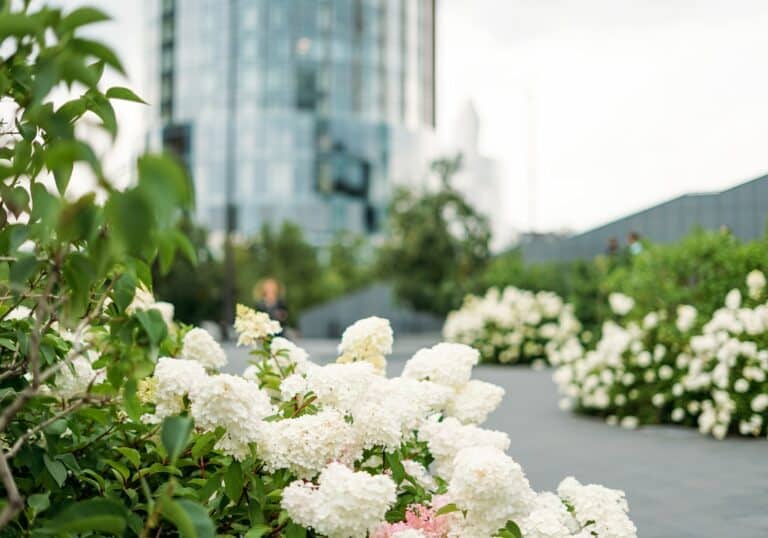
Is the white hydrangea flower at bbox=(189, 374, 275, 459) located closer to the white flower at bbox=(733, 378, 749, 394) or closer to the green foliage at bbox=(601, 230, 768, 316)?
the white flower at bbox=(733, 378, 749, 394)

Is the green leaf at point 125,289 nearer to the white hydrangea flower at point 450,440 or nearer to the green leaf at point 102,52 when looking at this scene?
the green leaf at point 102,52

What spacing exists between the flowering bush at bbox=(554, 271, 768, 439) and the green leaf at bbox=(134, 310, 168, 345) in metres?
6.85

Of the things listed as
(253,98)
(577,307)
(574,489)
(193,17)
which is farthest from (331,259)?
(574,489)

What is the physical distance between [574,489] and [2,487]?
2.02m

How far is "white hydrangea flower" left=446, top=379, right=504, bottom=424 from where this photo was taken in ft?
11.9

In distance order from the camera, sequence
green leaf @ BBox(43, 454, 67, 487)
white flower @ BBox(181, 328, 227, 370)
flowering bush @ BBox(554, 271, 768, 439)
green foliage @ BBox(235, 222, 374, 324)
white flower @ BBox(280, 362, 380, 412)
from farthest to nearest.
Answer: green foliage @ BBox(235, 222, 374, 324) → flowering bush @ BBox(554, 271, 768, 439) → white flower @ BBox(181, 328, 227, 370) → white flower @ BBox(280, 362, 380, 412) → green leaf @ BBox(43, 454, 67, 487)

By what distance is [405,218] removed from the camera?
2509 centimetres

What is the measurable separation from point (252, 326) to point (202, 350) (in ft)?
0.73

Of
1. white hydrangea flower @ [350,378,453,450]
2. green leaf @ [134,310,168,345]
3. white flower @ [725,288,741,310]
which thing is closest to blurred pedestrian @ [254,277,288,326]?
white flower @ [725,288,741,310]

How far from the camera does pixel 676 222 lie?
17469 millimetres

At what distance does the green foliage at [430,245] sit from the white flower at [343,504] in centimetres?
2141

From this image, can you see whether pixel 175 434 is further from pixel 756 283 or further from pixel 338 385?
pixel 756 283

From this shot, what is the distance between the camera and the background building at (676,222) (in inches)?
580

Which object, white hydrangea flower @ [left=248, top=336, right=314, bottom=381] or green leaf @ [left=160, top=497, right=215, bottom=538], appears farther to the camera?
white hydrangea flower @ [left=248, top=336, right=314, bottom=381]
